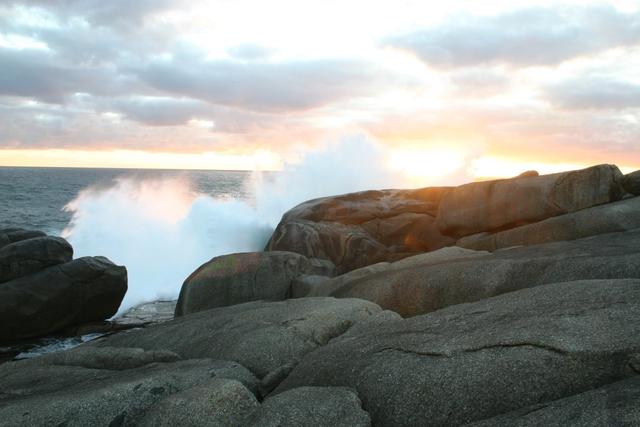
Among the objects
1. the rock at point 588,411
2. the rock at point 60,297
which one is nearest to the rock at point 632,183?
the rock at point 588,411

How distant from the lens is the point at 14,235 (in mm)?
18062

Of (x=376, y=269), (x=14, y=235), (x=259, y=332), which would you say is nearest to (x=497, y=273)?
(x=376, y=269)

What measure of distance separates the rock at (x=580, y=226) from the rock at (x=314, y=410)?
9435 millimetres

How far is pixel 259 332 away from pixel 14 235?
44.5 ft

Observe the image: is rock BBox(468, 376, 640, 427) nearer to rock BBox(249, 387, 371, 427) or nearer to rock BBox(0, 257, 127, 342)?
rock BBox(249, 387, 371, 427)

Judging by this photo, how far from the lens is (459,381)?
17.3 feet

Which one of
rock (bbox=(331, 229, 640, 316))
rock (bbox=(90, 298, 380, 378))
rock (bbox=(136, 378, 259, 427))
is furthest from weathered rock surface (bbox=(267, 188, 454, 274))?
rock (bbox=(136, 378, 259, 427))

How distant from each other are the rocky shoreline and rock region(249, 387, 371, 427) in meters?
0.02

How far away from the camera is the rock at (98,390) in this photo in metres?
5.84

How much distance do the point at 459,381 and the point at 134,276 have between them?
888 inches

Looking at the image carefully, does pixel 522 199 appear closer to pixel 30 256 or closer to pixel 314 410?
pixel 314 410

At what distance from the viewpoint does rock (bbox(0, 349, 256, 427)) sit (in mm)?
5840

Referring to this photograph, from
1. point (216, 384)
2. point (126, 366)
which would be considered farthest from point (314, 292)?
point (216, 384)

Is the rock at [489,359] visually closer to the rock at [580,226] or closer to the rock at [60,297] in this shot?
the rock at [580,226]
